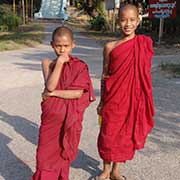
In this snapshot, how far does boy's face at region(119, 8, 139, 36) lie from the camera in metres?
3.25

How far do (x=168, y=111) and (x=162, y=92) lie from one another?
1.35 metres

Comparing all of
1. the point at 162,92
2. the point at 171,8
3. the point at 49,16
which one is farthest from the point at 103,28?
the point at 162,92

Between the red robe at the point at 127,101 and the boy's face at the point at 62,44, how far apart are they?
452mm

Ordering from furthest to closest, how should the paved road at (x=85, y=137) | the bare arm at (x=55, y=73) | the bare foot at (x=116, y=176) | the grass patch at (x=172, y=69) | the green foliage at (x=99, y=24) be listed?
the green foliage at (x=99, y=24), the grass patch at (x=172, y=69), the paved road at (x=85, y=137), the bare foot at (x=116, y=176), the bare arm at (x=55, y=73)

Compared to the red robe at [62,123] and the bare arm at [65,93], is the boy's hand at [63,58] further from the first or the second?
the bare arm at [65,93]

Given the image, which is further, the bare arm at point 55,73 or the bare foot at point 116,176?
the bare foot at point 116,176

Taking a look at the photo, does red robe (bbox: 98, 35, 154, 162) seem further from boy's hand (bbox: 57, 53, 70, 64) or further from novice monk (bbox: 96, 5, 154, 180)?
boy's hand (bbox: 57, 53, 70, 64)

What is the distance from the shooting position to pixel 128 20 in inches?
128

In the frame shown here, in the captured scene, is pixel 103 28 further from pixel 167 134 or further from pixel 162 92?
pixel 167 134

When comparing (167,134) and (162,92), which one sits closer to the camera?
(167,134)

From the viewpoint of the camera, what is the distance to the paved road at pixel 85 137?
12.6 feet

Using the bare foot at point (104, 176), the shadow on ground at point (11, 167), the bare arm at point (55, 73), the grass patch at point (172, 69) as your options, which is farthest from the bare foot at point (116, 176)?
the grass patch at point (172, 69)

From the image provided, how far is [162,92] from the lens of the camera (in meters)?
7.30

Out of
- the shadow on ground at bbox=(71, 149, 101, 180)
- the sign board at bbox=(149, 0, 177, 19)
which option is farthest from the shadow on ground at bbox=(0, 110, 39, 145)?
the sign board at bbox=(149, 0, 177, 19)
